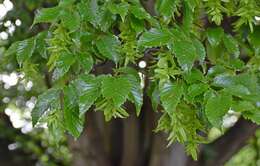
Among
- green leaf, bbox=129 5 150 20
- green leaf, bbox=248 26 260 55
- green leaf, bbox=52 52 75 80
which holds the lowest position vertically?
green leaf, bbox=248 26 260 55

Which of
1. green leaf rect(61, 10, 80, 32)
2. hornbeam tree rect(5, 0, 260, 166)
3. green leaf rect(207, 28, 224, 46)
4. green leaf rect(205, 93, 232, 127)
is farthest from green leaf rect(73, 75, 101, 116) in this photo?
green leaf rect(207, 28, 224, 46)

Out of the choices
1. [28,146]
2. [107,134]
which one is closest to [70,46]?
[107,134]

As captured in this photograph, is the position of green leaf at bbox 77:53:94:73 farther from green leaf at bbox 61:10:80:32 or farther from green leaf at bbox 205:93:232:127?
green leaf at bbox 205:93:232:127

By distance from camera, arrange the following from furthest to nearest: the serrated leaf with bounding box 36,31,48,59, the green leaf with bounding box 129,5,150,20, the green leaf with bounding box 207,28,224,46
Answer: the green leaf with bounding box 207,28,224,46
the serrated leaf with bounding box 36,31,48,59
the green leaf with bounding box 129,5,150,20

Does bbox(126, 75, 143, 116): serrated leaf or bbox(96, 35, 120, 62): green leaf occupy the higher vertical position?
bbox(96, 35, 120, 62): green leaf

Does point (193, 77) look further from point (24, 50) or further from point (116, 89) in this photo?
point (24, 50)

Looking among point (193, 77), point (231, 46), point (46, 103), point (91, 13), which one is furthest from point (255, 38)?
point (46, 103)

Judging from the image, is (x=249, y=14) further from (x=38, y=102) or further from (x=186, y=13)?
(x=38, y=102)
